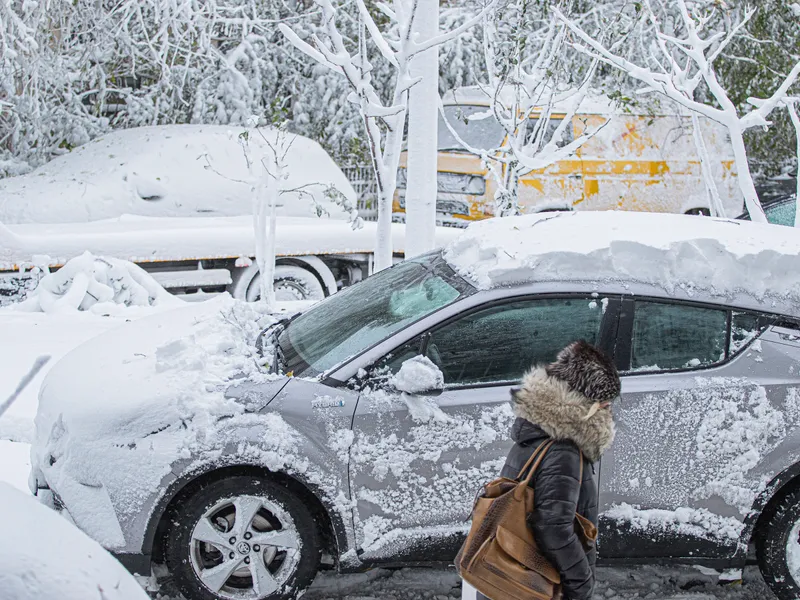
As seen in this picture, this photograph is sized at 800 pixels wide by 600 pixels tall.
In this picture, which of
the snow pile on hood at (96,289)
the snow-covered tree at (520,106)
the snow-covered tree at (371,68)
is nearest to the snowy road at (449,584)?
the snow pile on hood at (96,289)

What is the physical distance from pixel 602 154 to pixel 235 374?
9.09 m

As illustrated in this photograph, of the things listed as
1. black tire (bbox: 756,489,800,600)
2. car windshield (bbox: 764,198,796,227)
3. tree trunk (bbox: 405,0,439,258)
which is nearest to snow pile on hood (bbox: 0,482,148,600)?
black tire (bbox: 756,489,800,600)

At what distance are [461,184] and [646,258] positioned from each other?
25.4 ft

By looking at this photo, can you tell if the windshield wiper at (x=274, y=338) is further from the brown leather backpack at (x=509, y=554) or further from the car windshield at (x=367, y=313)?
the brown leather backpack at (x=509, y=554)

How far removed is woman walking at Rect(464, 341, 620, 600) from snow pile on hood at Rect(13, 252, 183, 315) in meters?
5.01

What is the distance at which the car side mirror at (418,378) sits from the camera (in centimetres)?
363

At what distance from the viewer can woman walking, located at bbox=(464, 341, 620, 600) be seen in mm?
2688

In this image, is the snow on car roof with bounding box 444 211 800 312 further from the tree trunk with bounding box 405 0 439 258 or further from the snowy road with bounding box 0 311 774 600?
the tree trunk with bounding box 405 0 439 258

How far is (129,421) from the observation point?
3.69 metres

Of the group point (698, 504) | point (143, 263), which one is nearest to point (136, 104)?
point (143, 263)

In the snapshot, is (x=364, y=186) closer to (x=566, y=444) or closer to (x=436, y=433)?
(x=436, y=433)

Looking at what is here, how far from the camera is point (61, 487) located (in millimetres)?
3678

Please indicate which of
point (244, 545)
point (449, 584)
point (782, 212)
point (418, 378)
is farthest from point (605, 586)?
point (782, 212)

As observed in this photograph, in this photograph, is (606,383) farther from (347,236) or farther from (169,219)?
(169,219)
